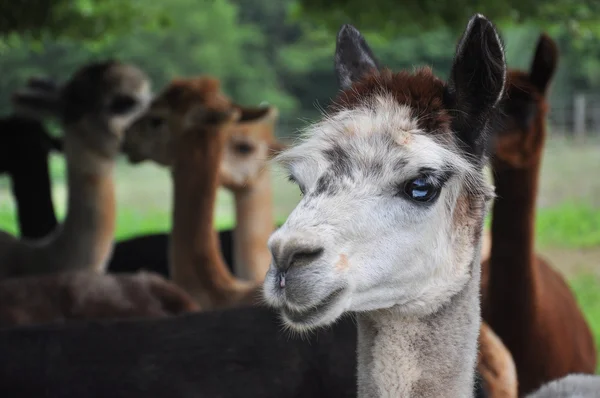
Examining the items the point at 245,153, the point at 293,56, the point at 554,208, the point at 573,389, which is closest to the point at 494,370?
the point at 573,389

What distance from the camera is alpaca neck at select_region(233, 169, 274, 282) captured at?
17.7ft

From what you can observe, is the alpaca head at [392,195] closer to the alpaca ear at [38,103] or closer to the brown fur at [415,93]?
the brown fur at [415,93]

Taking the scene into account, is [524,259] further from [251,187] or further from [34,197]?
[34,197]

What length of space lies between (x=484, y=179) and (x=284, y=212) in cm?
1229

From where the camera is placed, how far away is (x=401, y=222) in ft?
6.77

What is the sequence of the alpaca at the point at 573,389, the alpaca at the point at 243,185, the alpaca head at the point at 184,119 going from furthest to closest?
the alpaca at the point at 243,185, the alpaca head at the point at 184,119, the alpaca at the point at 573,389

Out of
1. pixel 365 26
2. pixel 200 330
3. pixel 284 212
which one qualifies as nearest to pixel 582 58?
pixel 284 212

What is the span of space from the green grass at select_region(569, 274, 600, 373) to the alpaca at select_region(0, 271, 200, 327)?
12.6 feet

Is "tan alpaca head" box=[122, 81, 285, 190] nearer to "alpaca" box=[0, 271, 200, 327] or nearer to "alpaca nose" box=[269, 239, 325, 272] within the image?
"alpaca" box=[0, 271, 200, 327]

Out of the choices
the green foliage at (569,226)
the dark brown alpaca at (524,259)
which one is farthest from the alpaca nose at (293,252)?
the green foliage at (569,226)

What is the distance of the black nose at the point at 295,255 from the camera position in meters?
1.88

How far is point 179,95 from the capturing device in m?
5.09

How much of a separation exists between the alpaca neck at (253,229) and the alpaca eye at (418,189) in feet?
10.6

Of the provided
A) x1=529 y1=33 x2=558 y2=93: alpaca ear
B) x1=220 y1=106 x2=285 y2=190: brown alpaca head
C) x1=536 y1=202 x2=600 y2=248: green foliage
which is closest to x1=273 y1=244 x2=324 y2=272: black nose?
x1=529 y1=33 x2=558 y2=93: alpaca ear
